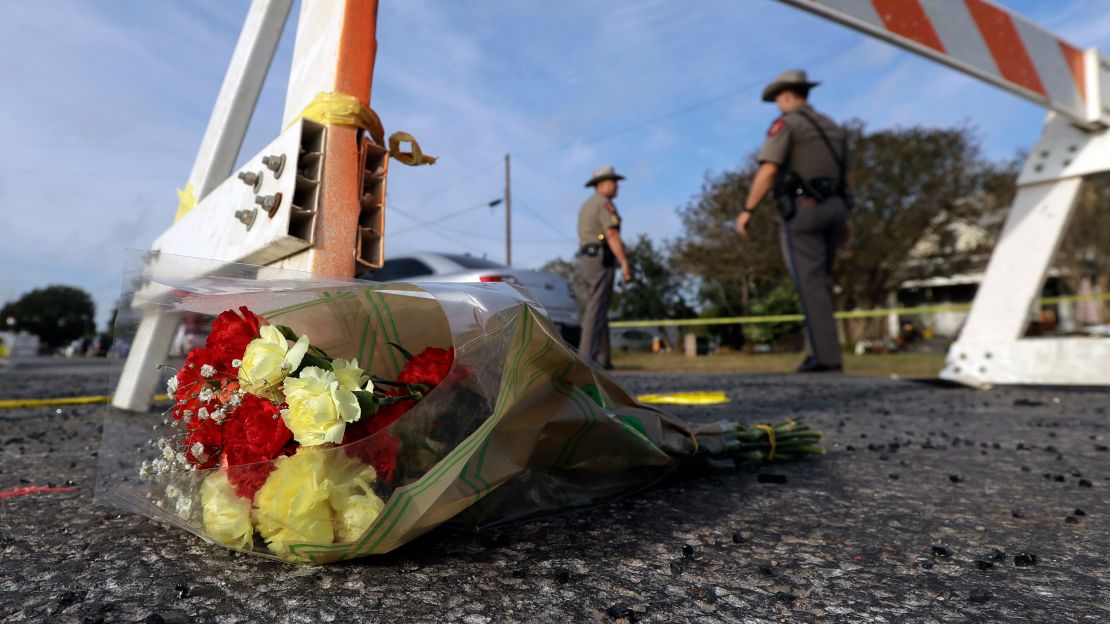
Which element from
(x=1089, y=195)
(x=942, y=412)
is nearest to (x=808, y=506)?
(x=942, y=412)

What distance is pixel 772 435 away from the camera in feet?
6.80

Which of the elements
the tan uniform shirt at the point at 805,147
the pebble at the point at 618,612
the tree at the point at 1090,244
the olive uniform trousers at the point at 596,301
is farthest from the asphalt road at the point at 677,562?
the tree at the point at 1090,244

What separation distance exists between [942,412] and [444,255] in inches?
252

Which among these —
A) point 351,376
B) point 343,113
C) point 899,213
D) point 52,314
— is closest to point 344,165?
point 343,113

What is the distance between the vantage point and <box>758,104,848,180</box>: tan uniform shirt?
4.86 m

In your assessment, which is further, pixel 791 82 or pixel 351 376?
pixel 791 82

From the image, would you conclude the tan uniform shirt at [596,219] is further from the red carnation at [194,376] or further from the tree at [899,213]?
the tree at [899,213]

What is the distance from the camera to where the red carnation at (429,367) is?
1150 millimetres

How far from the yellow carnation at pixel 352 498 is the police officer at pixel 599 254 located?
5.80 m

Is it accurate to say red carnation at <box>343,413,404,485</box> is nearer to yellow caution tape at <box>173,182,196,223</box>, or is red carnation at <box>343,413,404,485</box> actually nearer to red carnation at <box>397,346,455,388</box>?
red carnation at <box>397,346,455,388</box>

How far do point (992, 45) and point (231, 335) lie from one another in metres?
4.70

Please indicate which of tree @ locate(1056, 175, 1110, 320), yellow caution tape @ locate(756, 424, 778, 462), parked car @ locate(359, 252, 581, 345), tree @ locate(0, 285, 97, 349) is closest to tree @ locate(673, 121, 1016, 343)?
tree @ locate(1056, 175, 1110, 320)

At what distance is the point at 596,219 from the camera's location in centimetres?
726

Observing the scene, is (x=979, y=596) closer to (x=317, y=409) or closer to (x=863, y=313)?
(x=317, y=409)
